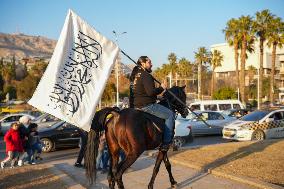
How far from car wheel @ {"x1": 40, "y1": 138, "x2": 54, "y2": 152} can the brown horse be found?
1147 centimetres

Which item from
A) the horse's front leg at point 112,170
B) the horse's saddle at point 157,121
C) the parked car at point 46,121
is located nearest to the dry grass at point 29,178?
the horse's front leg at point 112,170

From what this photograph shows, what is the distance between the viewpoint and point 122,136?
810 centimetres

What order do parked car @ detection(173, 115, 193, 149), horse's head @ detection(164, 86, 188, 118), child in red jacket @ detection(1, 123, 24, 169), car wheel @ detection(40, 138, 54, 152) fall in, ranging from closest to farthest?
horse's head @ detection(164, 86, 188, 118) < child in red jacket @ detection(1, 123, 24, 169) < parked car @ detection(173, 115, 193, 149) < car wheel @ detection(40, 138, 54, 152)

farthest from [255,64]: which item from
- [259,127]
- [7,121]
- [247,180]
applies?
[247,180]

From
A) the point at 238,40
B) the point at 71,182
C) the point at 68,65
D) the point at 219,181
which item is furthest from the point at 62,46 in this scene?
the point at 238,40

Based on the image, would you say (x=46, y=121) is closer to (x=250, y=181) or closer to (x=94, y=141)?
(x=94, y=141)

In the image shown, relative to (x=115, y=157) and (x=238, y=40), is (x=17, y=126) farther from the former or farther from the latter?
(x=238, y=40)

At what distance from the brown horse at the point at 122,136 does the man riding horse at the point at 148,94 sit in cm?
16

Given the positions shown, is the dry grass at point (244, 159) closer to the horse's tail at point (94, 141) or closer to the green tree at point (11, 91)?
the horse's tail at point (94, 141)

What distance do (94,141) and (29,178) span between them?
10.9 ft

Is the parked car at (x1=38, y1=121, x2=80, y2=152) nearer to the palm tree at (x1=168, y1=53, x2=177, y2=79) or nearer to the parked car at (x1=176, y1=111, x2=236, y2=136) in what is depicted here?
the parked car at (x1=176, y1=111, x2=236, y2=136)

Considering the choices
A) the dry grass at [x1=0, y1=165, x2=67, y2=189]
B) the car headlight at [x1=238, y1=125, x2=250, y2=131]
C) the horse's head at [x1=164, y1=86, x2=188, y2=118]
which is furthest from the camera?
the car headlight at [x1=238, y1=125, x2=250, y2=131]

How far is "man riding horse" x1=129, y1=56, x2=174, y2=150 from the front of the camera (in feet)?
27.7

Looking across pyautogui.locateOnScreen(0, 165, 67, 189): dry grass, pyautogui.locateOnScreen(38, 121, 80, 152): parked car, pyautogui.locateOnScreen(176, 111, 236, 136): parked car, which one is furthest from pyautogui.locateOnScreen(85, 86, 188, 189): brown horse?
pyautogui.locateOnScreen(176, 111, 236, 136): parked car
